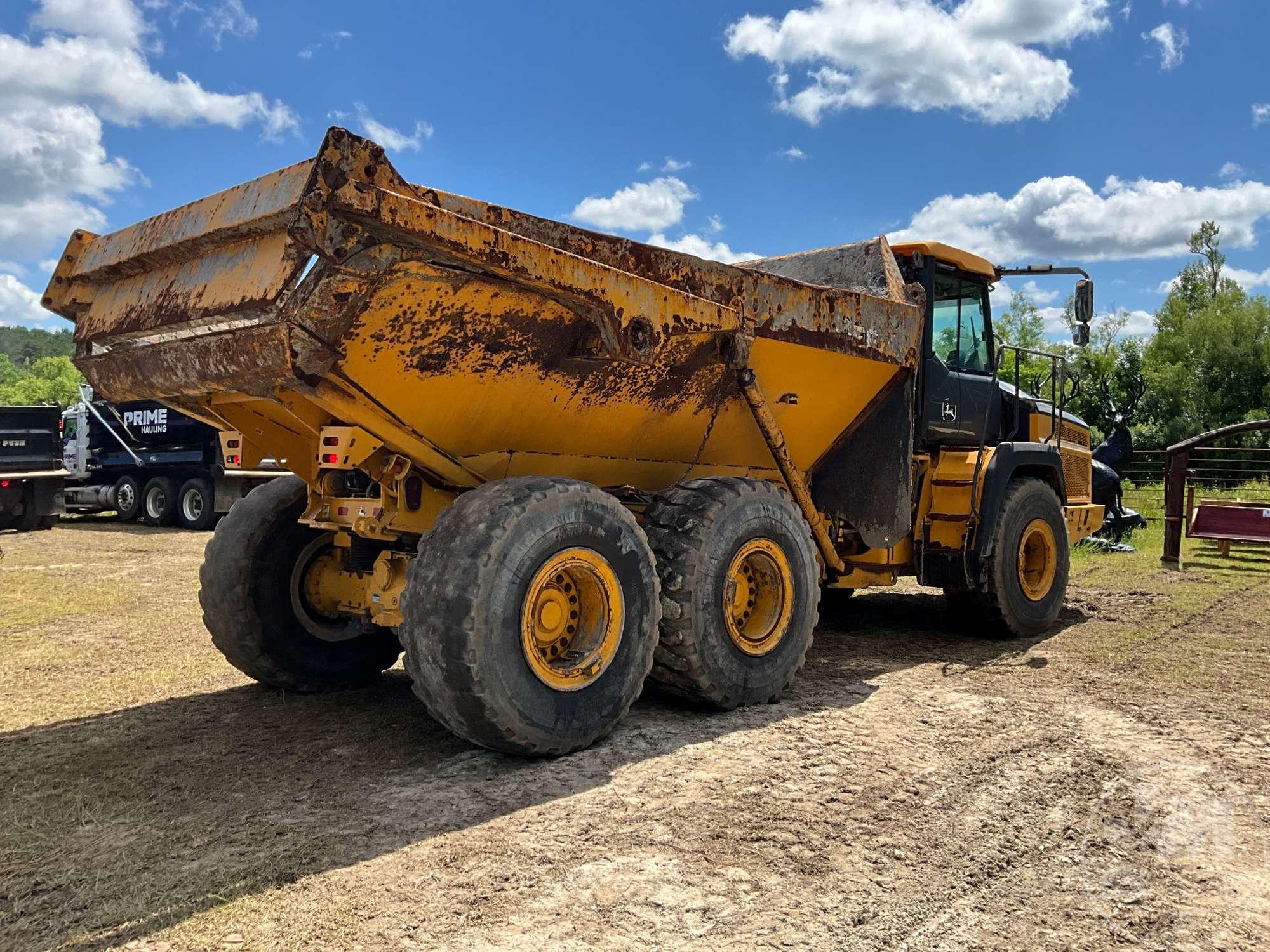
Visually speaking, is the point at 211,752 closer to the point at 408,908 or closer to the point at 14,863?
the point at 14,863

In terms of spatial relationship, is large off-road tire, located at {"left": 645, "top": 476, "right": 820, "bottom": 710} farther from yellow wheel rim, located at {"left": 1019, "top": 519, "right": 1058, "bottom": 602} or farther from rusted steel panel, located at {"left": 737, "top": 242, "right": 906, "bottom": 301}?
yellow wheel rim, located at {"left": 1019, "top": 519, "right": 1058, "bottom": 602}

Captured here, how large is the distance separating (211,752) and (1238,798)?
4.42 meters

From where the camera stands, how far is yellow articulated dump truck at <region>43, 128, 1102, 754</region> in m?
3.97

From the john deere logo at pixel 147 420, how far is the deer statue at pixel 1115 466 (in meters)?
15.5

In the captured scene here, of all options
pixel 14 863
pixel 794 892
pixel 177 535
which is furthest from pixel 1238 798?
pixel 177 535

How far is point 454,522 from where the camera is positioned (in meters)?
4.21

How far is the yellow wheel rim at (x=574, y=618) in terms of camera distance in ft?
14.3

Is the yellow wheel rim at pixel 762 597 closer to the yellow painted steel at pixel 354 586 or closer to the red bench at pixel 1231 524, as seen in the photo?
the yellow painted steel at pixel 354 586

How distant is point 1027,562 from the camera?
7.80 metres

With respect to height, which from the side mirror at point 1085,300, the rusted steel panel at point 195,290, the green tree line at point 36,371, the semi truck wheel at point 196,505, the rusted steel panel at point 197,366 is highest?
the green tree line at point 36,371

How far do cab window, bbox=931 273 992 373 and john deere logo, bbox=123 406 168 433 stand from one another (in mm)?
15128

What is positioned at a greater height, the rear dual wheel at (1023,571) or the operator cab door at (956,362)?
the operator cab door at (956,362)

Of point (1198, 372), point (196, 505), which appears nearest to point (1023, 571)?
point (196, 505)

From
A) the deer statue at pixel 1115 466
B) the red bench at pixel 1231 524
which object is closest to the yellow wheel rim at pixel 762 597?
the deer statue at pixel 1115 466
